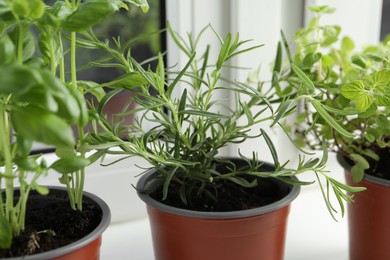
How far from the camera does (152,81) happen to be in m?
0.62

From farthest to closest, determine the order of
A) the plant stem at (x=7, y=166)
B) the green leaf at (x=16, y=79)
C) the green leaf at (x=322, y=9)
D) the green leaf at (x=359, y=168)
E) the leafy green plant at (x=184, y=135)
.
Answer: the green leaf at (x=322, y=9) → the green leaf at (x=359, y=168) → the leafy green plant at (x=184, y=135) → the plant stem at (x=7, y=166) → the green leaf at (x=16, y=79)

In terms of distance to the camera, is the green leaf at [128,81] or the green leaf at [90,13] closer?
the green leaf at [90,13]

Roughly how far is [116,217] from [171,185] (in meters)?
0.23

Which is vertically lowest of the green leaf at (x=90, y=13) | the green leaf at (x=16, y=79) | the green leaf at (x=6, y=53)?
the green leaf at (x=16, y=79)

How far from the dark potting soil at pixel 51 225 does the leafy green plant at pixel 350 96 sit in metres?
0.30

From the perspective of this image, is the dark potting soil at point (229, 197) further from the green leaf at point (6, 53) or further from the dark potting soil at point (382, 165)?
the green leaf at point (6, 53)

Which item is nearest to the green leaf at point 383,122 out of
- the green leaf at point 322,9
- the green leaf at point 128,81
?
the green leaf at point 322,9

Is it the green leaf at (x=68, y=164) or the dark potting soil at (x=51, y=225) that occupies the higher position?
the green leaf at (x=68, y=164)

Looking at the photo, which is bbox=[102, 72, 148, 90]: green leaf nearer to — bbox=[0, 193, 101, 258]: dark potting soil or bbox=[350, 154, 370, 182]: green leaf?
bbox=[0, 193, 101, 258]: dark potting soil

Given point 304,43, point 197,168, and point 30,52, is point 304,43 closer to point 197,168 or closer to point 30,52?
point 197,168

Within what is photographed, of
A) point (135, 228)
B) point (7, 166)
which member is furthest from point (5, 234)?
point (135, 228)

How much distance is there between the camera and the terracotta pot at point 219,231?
0.62 m

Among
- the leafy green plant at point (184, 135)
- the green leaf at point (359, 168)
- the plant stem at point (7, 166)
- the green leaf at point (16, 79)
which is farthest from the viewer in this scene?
the green leaf at point (359, 168)

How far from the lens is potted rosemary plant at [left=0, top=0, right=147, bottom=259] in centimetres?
43
